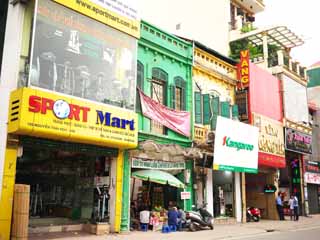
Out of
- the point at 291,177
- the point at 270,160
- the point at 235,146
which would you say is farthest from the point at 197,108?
the point at 291,177

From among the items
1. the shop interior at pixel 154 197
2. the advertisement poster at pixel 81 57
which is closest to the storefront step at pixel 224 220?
the shop interior at pixel 154 197

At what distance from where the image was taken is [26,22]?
45.0ft

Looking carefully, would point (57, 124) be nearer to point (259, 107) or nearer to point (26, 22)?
point (26, 22)

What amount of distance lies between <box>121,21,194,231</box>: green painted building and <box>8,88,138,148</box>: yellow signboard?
1415 mm

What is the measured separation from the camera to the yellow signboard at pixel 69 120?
40.8 feet

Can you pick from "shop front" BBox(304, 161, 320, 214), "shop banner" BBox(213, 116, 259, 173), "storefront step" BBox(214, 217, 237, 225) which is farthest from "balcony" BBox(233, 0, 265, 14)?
"storefront step" BBox(214, 217, 237, 225)

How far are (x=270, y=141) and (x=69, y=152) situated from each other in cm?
1357

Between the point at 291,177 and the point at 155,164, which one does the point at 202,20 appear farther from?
the point at 155,164

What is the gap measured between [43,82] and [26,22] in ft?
7.63

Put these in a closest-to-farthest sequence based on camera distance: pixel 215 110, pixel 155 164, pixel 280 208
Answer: pixel 155 164 < pixel 215 110 < pixel 280 208

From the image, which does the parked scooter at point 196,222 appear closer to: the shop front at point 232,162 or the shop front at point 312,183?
the shop front at point 232,162

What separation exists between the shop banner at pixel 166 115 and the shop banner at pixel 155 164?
1.57 meters

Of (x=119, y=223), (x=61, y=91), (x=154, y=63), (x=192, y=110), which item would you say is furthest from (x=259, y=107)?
(x=61, y=91)

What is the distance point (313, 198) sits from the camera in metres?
31.3
